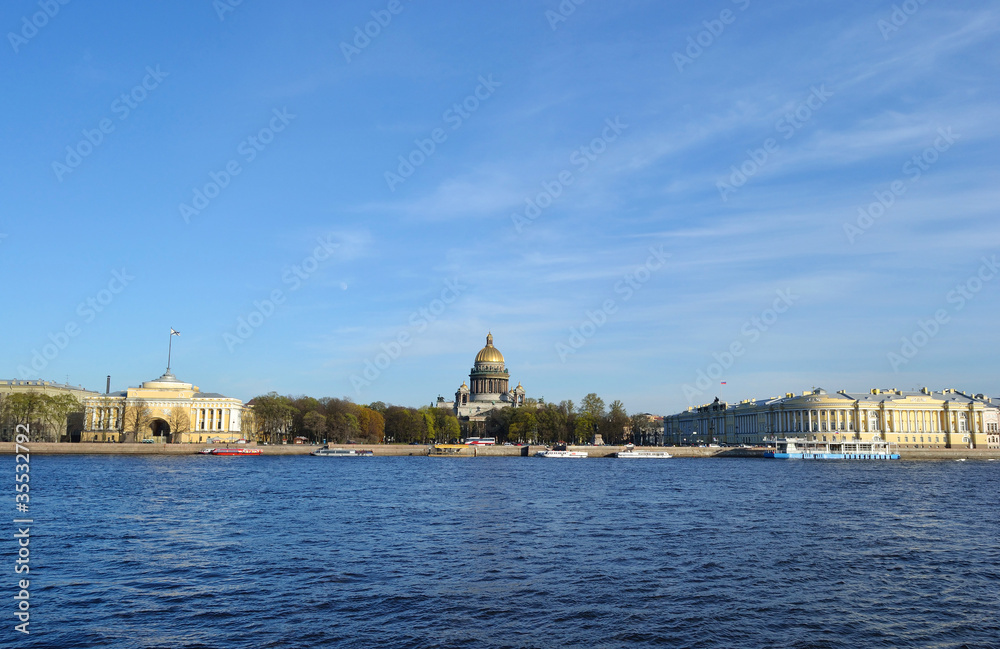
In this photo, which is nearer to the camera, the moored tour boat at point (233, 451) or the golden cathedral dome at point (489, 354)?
the moored tour boat at point (233, 451)

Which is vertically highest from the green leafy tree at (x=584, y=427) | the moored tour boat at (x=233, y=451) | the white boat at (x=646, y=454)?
the green leafy tree at (x=584, y=427)

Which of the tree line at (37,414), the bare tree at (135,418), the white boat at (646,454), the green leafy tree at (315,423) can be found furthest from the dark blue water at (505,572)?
the bare tree at (135,418)

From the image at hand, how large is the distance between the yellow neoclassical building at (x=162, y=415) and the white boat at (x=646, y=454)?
53503 mm

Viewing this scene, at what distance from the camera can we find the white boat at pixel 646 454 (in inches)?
4181

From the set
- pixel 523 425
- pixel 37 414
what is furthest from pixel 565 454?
pixel 37 414

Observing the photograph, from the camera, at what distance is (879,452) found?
106188 millimetres

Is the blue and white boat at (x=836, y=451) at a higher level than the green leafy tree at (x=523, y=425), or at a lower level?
lower

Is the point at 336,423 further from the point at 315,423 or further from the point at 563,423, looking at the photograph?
the point at 563,423

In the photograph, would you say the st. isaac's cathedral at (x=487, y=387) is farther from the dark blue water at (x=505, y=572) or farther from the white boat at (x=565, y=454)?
the dark blue water at (x=505, y=572)

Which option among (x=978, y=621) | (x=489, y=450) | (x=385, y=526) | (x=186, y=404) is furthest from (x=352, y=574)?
(x=186, y=404)

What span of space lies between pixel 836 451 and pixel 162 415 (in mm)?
92935

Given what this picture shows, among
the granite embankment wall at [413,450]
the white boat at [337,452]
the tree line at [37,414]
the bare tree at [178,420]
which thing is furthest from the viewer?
the bare tree at [178,420]

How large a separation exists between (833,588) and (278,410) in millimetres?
97161

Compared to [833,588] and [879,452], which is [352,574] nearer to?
[833,588]
